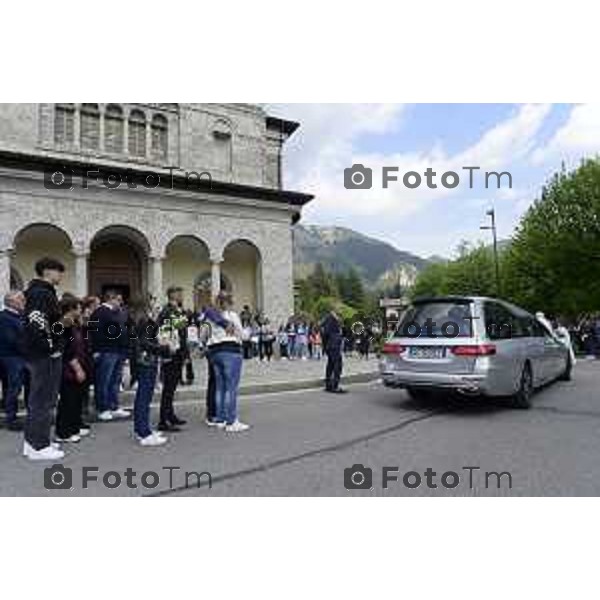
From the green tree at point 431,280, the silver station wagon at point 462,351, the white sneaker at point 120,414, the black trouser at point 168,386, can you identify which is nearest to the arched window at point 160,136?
the white sneaker at point 120,414

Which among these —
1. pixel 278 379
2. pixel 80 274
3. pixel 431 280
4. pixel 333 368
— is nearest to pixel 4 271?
pixel 80 274

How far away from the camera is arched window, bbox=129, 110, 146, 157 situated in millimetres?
23797

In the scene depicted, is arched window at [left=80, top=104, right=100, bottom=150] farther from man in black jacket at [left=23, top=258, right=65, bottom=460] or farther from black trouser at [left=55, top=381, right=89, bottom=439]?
man in black jacket at [left=23, top=258, right=65, bottom=460]

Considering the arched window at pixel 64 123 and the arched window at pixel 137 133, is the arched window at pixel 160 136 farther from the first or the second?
the arched window at pixel 64 123

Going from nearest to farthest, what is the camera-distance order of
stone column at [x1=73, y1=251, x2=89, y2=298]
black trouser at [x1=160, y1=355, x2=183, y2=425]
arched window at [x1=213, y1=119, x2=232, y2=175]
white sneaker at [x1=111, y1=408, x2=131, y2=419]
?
black trouser at [x1=160, y1=355, x2=183, y2=425]
white sneaker at [x1=111, y1=408, x2=131, y2=419]
stone column at [x1=73, y1=251, x2=89, y2=298]
arched window at [x1=213, y1=119, x2=232, y2=175]

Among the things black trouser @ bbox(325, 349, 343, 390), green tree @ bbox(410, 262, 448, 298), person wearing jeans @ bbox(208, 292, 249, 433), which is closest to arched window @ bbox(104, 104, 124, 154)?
black trouser @ bbox(325, 349, 343, 390)

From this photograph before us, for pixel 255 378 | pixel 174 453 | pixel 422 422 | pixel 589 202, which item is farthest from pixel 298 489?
pixel 589 202

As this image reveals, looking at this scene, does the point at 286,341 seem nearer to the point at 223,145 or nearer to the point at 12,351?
the point at 223,145

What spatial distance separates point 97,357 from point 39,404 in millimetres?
→ 2604

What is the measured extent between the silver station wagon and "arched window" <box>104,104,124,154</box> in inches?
689

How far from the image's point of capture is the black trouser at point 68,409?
711 cm

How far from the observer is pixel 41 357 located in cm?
625

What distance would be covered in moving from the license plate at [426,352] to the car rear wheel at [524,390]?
5.03 ft

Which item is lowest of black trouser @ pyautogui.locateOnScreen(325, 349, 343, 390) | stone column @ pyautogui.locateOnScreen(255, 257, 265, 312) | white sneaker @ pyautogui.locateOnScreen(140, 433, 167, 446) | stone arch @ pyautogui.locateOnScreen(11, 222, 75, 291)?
white sneaker @ pyautogui.locateOnScreen(140, 433, 167, 446)
